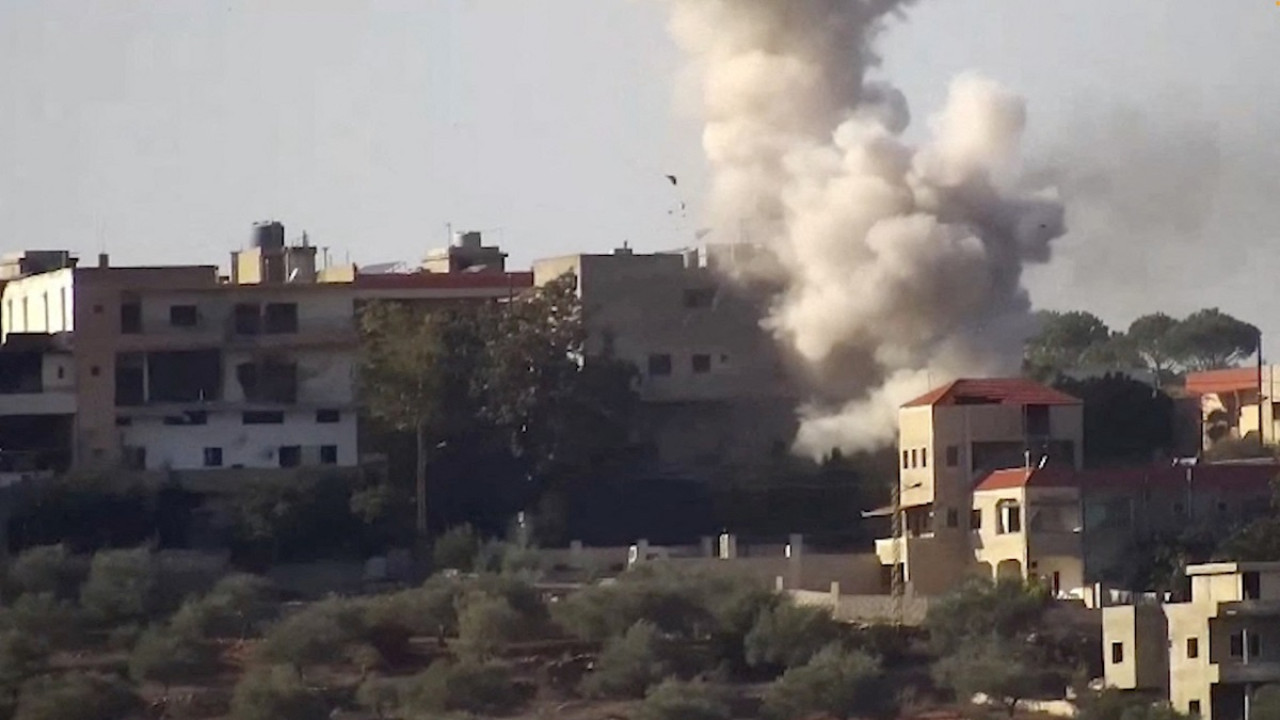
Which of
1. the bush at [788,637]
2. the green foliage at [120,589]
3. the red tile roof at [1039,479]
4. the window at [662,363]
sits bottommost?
the bush at [788,637]

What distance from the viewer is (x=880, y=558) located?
72625mm

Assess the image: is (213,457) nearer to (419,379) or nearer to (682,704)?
(419,379)

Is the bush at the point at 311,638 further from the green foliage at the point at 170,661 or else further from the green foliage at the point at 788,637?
the green foliage at the point at 788,637

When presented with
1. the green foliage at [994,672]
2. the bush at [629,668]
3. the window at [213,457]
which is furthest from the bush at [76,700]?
the window at [213,457]

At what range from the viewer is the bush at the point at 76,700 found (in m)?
62.6

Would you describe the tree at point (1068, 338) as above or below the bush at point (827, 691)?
above

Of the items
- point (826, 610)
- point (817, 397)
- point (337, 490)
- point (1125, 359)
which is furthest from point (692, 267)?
point (1125, 359)

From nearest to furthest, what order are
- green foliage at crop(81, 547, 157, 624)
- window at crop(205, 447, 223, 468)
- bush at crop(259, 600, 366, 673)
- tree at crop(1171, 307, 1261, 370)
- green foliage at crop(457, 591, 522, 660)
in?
bush at crop(259, 600, 366, 673) → green foliage at crop(457, 591, 522, 660) → green foliage at crop(81, 547, 157, 624) → window at crop(205, 447, 223, 468) → tree at crop(1171, 307, 1261, 370)

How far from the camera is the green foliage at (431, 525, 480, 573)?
72250 millimetres

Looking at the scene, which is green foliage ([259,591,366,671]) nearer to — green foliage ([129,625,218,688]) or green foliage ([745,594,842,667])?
green foliage ([129,625,218,688])

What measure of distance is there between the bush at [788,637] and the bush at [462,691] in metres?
3.74

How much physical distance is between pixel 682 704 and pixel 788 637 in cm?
360

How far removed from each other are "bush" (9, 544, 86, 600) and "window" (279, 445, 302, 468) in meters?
8.38

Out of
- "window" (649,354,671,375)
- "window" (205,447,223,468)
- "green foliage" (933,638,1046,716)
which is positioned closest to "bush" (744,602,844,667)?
"green foliage" (933,638,1046,716)
